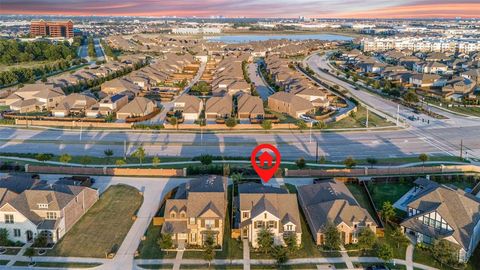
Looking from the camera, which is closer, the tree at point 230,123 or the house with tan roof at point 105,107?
the tree at point 230,123

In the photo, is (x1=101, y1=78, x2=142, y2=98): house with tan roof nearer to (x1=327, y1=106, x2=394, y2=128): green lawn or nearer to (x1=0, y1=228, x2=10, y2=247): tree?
(x1=327, y1=106, x2=394, y2=128): green lawn

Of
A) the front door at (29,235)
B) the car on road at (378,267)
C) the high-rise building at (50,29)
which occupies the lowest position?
the car on road at (378,267)

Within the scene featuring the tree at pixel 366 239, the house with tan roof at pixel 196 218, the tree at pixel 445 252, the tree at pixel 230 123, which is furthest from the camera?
the tree at pixel 230 123

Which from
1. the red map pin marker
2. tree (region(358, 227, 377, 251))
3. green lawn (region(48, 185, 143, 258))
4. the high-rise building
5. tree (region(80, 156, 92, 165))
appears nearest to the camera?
tree (region(358, 227, 377, 251))

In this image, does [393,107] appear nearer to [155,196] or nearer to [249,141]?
[249,141]

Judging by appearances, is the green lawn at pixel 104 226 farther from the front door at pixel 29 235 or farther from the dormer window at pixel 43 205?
the dormer window at pixel 43 205

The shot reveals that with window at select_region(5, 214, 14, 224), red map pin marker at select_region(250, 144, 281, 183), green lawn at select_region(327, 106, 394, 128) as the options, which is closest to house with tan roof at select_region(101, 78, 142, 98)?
green lawn at select_region(327, 106, 394, 128)

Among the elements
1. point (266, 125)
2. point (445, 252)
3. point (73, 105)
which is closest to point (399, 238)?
point (445, 252)

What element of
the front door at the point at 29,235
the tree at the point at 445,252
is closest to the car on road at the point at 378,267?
the tree at the point at 445,252
